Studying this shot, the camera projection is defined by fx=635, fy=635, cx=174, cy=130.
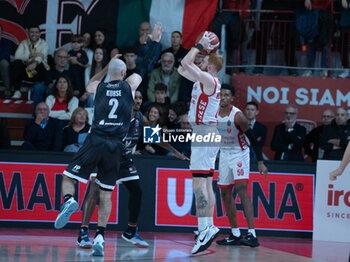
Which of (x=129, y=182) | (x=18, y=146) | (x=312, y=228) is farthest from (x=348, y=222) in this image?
(x=18, y=146)

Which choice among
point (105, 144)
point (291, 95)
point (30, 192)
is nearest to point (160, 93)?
point (291, 95)

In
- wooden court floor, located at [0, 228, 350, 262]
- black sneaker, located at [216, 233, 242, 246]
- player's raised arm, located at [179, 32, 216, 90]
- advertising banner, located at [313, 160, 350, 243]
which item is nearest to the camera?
wooden court floor, located at [0, 228, 350, 262]

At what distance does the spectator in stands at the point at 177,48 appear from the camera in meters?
13.6

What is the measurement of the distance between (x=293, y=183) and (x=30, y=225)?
4759 mm

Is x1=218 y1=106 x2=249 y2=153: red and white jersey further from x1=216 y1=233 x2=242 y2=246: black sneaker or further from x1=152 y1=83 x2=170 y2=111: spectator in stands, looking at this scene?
x1=152 y1=83 x2=170 y2=111: spectator in stands

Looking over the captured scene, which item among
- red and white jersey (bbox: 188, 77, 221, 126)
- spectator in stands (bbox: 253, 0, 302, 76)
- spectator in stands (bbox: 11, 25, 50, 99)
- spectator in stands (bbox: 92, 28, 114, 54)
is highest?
spectator in stands (bbox: 253, 0, 302, 76)

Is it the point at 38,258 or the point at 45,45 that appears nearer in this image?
the point at 38,258

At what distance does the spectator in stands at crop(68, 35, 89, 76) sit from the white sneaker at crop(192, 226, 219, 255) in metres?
6.10

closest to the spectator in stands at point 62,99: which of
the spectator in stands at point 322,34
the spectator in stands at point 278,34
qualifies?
the spectator in stands at point 278,34

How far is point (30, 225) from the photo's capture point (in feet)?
36.3

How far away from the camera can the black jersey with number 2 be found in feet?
26.4

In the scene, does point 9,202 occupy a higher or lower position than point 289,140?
lower

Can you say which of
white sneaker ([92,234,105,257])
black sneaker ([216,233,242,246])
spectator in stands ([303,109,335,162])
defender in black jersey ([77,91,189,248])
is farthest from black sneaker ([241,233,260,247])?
spectator in stands ([303,109,335,162])

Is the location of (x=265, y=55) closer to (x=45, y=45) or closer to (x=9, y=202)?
(x=45, y=45)
